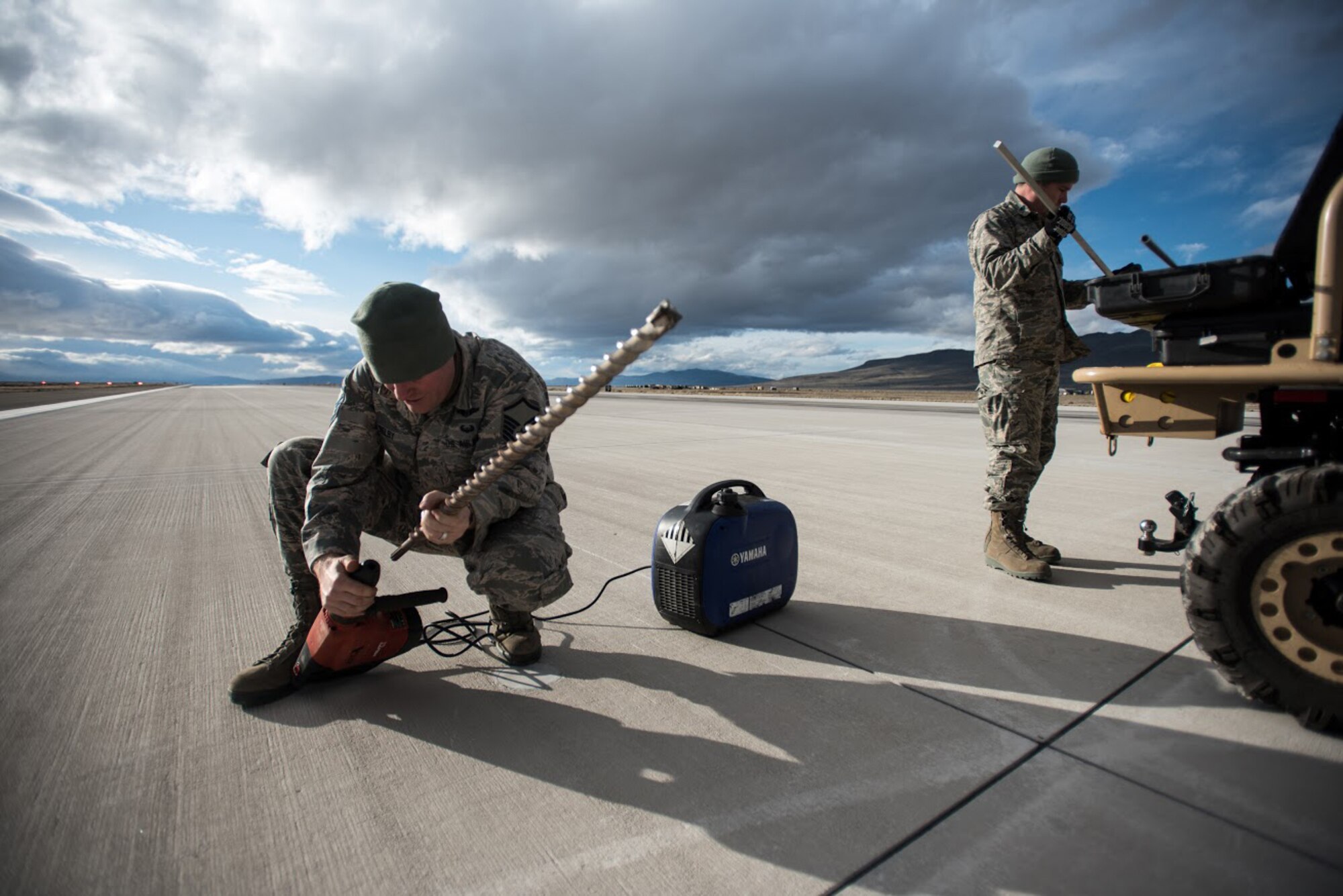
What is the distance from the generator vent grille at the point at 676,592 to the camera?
2604mm

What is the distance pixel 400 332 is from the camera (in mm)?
2107

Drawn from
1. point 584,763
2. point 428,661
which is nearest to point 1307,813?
point 584,763

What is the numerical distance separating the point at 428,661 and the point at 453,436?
2.93 feet

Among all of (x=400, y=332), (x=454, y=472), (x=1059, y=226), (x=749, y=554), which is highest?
(x=1059, y=226)

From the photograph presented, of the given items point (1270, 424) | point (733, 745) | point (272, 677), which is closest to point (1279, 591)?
point (1270, 424)

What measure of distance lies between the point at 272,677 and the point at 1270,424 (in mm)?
3476

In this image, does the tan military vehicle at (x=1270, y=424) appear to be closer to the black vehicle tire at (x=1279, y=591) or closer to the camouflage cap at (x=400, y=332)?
the black vehicle tire at (x=1279, y=591)

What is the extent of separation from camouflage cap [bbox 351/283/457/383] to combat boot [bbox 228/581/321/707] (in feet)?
3.34

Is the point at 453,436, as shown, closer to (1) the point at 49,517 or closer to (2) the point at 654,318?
(2) the point at 654,318

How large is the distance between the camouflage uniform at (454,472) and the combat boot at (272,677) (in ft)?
0.76

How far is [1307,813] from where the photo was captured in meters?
1.53

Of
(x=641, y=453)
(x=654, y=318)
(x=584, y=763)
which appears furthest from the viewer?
(x=641, y=453)

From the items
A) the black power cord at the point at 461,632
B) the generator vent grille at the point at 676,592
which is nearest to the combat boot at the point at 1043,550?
the generator vent grille at the point at 676,592

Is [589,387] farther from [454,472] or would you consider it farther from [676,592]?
[676,592]
